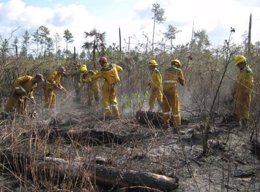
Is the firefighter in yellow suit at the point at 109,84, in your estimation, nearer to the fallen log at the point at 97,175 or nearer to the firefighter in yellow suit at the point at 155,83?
the firefighter in yellow suit at the point at 155,83

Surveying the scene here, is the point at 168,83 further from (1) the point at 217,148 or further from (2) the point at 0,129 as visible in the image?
(2) the point at 0,129

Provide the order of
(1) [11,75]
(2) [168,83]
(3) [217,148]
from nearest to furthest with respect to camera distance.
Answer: (3) [217,148]
(2) [168,83]
(1) [11,75]

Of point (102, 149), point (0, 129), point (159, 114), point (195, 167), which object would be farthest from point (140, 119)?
point (0, 129)

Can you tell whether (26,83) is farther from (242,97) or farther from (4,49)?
(242,97)

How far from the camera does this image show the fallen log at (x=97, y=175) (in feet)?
19.7

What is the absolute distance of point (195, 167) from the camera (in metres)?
7.55

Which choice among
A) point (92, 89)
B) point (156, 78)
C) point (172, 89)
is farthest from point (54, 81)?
point (172, 89)

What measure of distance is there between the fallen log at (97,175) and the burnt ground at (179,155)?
0.16 m

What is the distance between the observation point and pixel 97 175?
21.0 feet

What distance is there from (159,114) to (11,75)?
623 centimetres

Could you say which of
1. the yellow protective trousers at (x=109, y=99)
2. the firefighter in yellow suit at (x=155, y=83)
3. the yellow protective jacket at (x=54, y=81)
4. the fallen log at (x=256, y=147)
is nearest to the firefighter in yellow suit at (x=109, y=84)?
the yellow protective trousers at (x=109, y=99)

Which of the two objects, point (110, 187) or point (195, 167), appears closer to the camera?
point (110, 187)

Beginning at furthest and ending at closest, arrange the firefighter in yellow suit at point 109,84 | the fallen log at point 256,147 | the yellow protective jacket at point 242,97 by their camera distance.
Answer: the firefighter in yellow suit at point 109,84, the yellow protective jacket at point 242,97, the fallen log at point 256,147

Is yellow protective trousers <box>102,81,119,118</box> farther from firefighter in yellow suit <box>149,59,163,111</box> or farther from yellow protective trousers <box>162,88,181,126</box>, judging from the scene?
yellow protective trousers <box>162,88,181,126</box>
